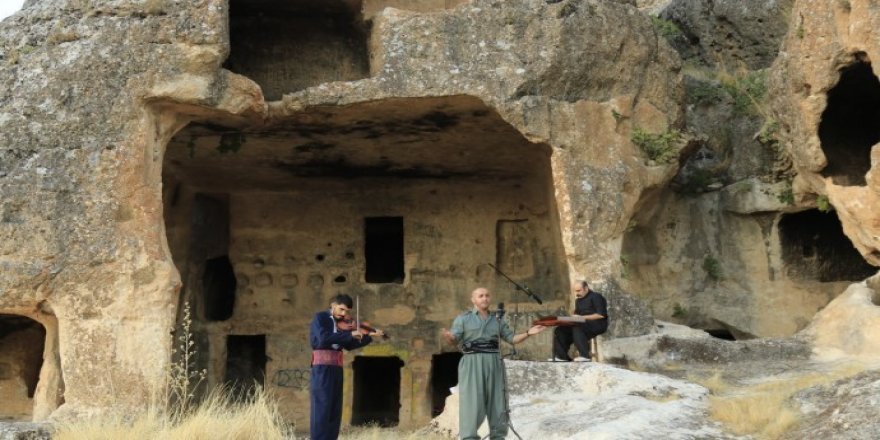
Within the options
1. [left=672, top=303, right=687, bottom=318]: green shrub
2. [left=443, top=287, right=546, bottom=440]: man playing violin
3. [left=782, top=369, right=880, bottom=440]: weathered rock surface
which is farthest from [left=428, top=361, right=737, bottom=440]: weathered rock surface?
[left=672, top=303, right=687, bottom=318]: green shrub

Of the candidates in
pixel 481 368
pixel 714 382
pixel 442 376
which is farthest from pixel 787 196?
pixel 481 368

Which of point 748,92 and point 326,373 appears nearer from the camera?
point 326,373

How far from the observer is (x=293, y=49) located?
11.1m

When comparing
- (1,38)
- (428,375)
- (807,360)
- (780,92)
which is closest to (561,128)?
(780,92)

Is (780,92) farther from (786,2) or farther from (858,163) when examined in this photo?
(786,2)

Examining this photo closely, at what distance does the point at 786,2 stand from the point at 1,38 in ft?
31.0

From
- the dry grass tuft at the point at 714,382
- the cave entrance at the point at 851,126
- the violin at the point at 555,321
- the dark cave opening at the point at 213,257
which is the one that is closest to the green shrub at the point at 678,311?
the cave entrance at the point at 851,126

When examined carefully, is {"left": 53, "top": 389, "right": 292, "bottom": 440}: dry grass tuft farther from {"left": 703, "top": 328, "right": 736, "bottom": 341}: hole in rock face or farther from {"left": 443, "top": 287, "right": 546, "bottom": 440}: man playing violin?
{"left": 703, "top": 328, "right": 736, "bottom": 341}: hole in rock face

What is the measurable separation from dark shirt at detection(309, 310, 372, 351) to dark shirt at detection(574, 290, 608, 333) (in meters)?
2.66

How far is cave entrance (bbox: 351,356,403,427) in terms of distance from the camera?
12.5 m

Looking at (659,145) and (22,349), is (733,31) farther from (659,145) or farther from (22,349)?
(22,349)

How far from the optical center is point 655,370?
860 cm

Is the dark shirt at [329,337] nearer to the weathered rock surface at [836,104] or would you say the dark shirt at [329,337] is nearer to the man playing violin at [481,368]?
the man playing violin at [481,368]

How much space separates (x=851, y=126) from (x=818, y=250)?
190 cm
